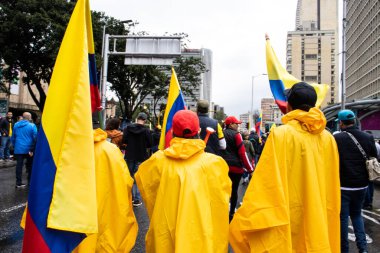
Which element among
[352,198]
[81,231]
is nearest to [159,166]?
[81,231]

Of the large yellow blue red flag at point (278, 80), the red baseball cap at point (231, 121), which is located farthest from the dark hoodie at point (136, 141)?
the large yellow blue red flag at point (278, 80)

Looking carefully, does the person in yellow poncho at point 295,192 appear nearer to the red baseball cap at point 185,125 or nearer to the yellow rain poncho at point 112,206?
the red baseball cap at point 185,125

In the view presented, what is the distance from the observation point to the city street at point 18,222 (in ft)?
15.5

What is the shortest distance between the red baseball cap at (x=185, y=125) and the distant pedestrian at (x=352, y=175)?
209 centimetres

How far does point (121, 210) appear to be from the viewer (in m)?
2.81

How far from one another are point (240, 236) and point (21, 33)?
2191 centimetres

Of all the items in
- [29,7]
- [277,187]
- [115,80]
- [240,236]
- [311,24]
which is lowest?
[240,236]

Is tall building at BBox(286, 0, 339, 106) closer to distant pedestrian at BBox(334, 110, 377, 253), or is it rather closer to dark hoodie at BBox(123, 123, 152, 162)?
dark hoodie at BBox(123, 123, 152, 162)

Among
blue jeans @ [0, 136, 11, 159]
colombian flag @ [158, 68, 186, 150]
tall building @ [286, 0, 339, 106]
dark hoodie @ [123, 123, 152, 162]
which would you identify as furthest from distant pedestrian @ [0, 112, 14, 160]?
tall building @ [286, 0, 339, 106]

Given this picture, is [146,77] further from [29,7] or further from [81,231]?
[81,231]

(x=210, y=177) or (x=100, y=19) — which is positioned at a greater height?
(x=100, y=19)

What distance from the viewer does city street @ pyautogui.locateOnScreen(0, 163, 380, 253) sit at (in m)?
Result: 4.72

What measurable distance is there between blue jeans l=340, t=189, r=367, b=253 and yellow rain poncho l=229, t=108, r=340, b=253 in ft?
3.74

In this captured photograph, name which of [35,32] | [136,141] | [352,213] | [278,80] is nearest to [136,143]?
[136,141]
